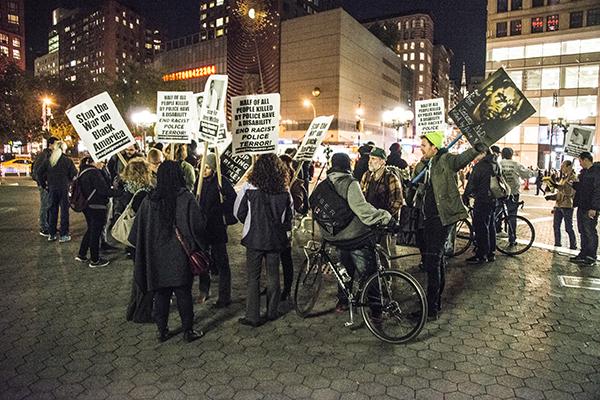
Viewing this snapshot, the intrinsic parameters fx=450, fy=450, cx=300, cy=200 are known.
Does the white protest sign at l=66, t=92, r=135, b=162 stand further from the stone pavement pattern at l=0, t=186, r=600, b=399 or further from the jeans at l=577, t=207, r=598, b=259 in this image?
the jeans at l=577, t=207, r=598, b=259

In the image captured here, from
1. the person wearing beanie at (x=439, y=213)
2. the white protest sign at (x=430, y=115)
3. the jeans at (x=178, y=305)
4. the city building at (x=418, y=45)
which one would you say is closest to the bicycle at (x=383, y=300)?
the person wearing beanie at (x=439, y=213)

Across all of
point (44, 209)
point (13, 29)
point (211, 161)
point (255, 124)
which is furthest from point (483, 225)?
point (13, 29)

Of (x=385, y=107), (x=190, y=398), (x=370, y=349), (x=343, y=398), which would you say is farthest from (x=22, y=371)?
(x=385, y=107)

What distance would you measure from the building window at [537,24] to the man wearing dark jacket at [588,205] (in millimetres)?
65789

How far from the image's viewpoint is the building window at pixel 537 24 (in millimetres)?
63219

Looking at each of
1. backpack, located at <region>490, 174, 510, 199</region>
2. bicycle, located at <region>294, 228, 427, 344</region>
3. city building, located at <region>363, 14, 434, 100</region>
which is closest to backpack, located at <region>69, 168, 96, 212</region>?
bicycle, located at <region>294, 228, 427, 344</region>

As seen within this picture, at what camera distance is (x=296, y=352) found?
464 centimetres

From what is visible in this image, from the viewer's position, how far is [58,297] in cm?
634

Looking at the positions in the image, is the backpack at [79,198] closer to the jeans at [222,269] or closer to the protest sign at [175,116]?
the protest sign at [175,116]

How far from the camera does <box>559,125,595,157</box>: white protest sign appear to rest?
1111cm

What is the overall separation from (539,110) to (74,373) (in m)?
69.9

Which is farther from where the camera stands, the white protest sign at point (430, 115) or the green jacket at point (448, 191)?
the white protest sign at point (430, 115)

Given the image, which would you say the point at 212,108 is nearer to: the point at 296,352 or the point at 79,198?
the point at 79,198

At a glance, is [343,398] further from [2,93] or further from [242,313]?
[2,93]
